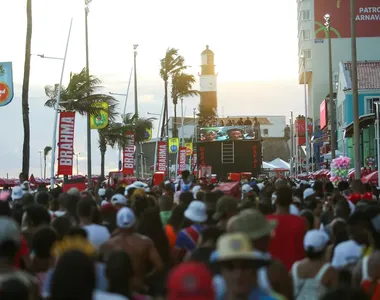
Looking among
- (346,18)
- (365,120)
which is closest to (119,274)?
(365,120)

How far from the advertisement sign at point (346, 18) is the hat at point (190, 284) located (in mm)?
111811

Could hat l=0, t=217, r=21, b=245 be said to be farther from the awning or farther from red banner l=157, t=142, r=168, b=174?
red banner l=157, t=142, r=168, b=174

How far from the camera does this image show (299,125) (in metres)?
106

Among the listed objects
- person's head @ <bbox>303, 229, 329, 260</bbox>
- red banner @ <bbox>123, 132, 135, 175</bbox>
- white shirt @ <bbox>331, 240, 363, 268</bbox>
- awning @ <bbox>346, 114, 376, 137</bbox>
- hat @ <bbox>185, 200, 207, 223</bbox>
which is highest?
awning @ <bbox>346, 114, 376, 137</bbox>

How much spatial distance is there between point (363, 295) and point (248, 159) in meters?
59.9

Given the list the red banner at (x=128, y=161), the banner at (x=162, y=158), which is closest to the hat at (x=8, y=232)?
the red banner at (x=128, y=161)

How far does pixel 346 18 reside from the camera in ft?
380

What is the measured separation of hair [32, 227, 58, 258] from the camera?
7.96m

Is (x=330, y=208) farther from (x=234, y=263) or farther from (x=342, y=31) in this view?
(x=342, y=31)

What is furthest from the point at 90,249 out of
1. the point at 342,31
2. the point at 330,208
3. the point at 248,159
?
the point at 342,31

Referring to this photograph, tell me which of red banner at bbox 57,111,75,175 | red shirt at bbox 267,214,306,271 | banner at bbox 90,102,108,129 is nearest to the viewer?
red shirt at bbox 267,214,306,271

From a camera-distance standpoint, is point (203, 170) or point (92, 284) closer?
point (92, 284)

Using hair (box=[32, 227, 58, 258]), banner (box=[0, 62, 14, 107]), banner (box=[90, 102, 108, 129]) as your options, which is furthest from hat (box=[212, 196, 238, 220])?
banner (box=[90, 102, 108, 129])

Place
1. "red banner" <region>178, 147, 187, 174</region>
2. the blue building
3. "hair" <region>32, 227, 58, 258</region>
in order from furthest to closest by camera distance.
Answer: "red banner" <region>178, 147, 187, 174</region>, the blue building, "hair" <region>32, 227, 58, 258</region>
